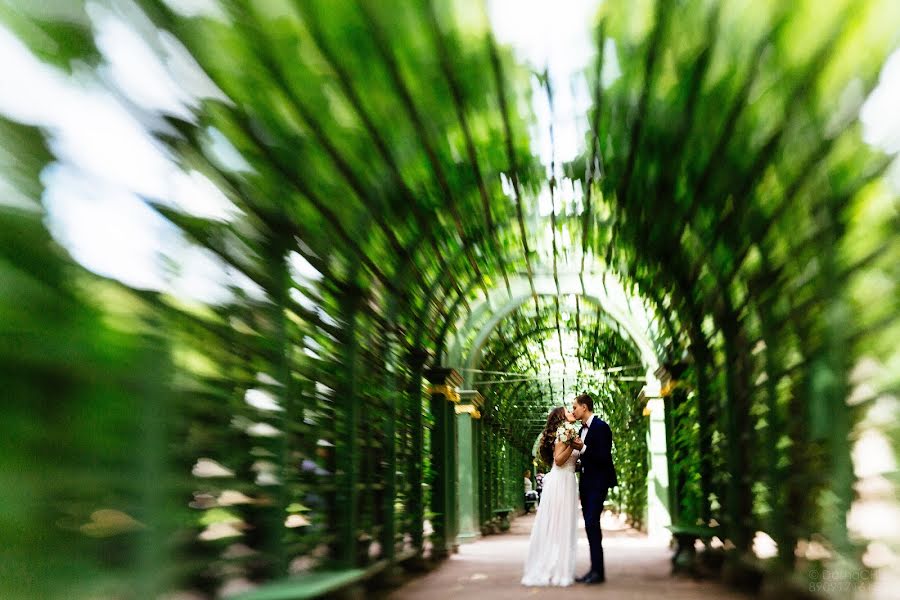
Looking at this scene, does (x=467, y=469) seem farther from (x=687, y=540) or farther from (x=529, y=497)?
(x=529, y=497)

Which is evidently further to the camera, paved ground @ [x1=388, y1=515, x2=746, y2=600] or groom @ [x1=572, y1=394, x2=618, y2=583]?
groom @ [x1=572, y1=394, x2=618, y2=583]

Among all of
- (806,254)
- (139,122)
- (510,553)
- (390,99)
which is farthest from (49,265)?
(510,553)

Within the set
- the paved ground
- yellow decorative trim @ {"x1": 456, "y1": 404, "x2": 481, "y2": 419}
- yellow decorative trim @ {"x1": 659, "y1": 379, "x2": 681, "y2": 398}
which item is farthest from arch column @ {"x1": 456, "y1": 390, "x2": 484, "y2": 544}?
yellow decorative trim @ {"x1": 659, "y1": 379, "x2": 681, "y2": 398}

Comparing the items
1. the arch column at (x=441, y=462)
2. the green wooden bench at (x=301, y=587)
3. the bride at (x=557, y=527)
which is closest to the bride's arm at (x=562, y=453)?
the bride at (x=557, y=527)

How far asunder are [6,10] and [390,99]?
3587 millimetres

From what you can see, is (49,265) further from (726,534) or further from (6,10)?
(726,534)

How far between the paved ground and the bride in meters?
0.21

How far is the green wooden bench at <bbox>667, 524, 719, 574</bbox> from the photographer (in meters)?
8.54

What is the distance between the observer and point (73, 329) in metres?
2.61

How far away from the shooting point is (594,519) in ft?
27.8

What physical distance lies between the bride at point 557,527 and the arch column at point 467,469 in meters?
7.16

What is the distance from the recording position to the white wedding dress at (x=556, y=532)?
8.67 metres

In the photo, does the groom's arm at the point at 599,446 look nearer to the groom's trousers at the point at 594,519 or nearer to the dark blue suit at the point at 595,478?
the dark blue suit at the point at 595,478

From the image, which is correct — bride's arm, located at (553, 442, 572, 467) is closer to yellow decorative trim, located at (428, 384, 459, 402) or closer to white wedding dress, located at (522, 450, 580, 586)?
white wedding dress, located at (522, 450, 580, 586)
